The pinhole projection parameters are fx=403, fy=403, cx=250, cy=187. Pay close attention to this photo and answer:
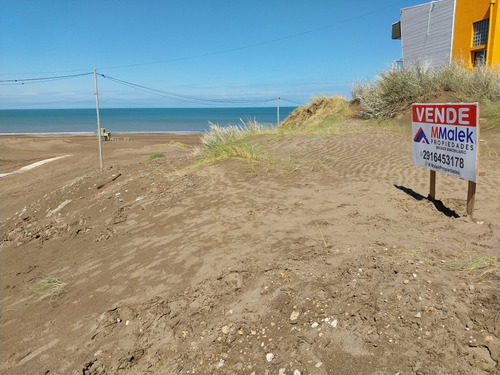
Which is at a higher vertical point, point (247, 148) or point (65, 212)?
point (247, 148)

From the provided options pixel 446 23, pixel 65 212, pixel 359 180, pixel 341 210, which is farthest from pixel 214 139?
pixel 446 23

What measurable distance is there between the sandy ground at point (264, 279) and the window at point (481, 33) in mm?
16956

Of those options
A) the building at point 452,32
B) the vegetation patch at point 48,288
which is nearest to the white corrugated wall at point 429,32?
the building at point 452,32

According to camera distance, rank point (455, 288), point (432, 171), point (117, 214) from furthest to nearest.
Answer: point (117, 214) < point (432, 171) < point (455, 288)

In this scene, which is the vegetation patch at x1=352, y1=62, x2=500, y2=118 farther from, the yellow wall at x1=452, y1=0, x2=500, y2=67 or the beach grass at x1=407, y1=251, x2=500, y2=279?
the beach grass at x1=407, y1=251, x2=500, y2=279

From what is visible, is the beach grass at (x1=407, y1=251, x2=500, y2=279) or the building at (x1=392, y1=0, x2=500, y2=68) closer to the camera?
the beach grass at (x1=407, y1=251, x2=500, y2=279)

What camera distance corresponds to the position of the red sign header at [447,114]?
5.45 meters

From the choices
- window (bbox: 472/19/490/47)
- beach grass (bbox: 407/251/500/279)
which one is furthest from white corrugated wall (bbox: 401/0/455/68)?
beach grass (bbox: 407/251/500/279)

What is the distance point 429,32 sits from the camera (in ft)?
87.4

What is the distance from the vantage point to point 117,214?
8.13 meters

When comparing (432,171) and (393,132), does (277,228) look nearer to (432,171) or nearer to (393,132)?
(432,171)

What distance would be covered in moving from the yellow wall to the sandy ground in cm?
1625

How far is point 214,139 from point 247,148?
12.4 feet

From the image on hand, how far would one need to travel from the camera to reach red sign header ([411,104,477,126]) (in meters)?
5.45
